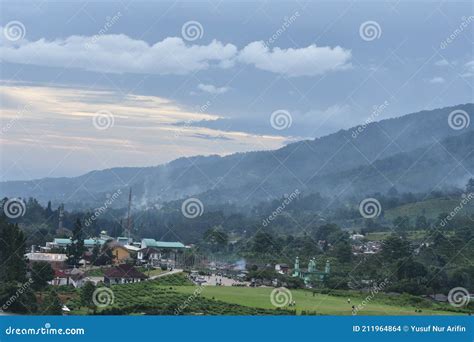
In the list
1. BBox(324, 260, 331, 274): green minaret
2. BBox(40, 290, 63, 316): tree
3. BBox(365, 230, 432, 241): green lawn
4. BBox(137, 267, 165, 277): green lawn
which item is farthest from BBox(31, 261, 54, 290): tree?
BBox(365, 230, 432, 241): green lawn

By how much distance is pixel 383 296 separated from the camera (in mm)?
12070

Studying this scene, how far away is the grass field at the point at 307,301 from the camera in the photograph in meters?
11.3

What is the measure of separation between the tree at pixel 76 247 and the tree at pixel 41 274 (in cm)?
48

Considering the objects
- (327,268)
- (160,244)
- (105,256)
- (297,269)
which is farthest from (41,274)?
(327,268)

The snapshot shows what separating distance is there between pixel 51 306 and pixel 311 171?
4.90m

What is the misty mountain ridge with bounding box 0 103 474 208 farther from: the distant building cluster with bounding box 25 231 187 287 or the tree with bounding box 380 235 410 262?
the tree with bounding box 380 235 410 262

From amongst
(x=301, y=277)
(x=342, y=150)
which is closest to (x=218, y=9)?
(x=342, y=150)

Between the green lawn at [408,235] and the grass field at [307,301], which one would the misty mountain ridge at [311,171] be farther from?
the grass field at [307,301]

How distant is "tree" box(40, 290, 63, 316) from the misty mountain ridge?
1658 millimetres

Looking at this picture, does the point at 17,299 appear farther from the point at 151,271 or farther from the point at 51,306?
the point at 151,271

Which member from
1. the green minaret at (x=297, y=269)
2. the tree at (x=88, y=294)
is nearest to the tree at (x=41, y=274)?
the tree at (x=88, y=294)

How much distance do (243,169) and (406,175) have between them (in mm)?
3449

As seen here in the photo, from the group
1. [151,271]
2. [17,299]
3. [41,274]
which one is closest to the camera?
[17,299]

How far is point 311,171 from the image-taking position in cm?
1328
